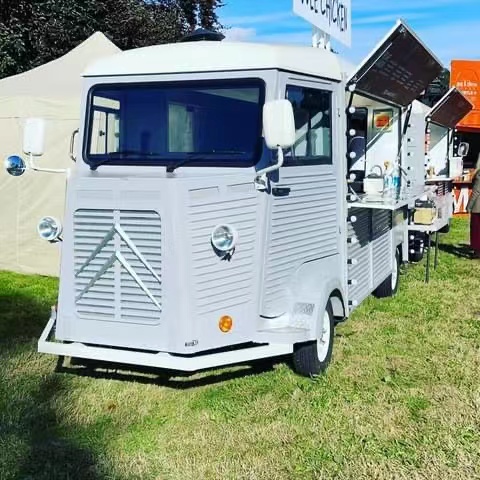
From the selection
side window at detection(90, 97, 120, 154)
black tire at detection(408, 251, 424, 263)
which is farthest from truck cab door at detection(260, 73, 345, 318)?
black tire at detection(408, 251, 424, 263)

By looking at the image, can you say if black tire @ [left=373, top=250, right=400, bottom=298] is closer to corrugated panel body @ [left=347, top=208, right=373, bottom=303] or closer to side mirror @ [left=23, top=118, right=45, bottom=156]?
corrugated panel body @ [left=347, top=208, right=373, bottom=303]

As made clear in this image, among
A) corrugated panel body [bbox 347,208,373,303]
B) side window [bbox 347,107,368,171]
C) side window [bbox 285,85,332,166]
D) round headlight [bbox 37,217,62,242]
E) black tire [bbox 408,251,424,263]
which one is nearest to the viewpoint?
round headlight [bbox 37,217,62,242]

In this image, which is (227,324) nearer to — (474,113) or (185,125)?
(185,125)

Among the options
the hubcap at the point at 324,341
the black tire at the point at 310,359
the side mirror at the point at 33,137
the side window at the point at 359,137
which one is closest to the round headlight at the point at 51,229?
the side mirror at the point at 33,137

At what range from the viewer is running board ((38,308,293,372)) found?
173 inches

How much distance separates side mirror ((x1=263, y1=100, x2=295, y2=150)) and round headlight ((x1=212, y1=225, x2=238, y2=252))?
60 centimetres

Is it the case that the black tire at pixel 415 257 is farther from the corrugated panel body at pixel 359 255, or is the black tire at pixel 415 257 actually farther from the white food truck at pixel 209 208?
the white food truck at pixel 209 208

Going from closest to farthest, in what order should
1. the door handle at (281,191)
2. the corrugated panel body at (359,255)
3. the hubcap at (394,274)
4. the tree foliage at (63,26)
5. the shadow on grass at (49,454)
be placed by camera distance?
1. the shadow on grass at (49,454)
2. the door handle at (281,191)
3. the corrugated panel body at (359,255)
4. the hubcap at (394,274)
5. the tree foliage at (63,26)

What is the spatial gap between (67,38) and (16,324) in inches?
383

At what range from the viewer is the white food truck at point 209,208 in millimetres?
4367

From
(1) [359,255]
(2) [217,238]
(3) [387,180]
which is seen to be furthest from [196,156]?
(3) [387,180]

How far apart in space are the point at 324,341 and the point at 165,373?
48.7 inches

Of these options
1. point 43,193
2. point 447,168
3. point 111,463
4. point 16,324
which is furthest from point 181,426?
point 447,168

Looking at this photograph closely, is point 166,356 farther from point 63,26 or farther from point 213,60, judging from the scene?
point 63,26
